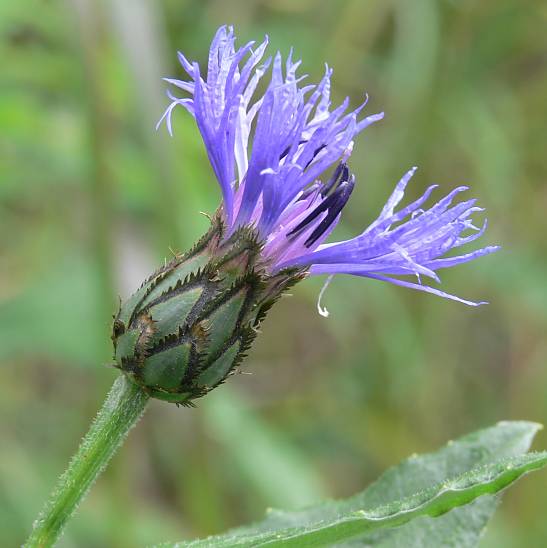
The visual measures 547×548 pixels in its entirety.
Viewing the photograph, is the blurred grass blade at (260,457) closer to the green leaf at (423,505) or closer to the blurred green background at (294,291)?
the blurred green background at (294,291)

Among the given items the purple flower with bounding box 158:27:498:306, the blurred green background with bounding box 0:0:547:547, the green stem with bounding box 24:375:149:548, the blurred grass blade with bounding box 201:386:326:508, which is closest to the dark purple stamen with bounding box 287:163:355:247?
the purple flower with bounding box 158:27:498:306

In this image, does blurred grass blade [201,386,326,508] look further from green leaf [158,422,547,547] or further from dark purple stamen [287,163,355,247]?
dark purple stamen [287,163,355,247]

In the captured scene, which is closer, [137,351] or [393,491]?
[137,351]

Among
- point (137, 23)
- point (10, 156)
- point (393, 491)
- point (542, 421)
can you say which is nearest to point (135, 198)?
point (10, 156)

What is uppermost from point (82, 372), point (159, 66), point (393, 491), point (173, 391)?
point (159, 66)

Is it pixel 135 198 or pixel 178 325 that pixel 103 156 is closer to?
pixel 135 198

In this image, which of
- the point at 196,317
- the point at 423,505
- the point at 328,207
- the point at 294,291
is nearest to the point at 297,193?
the point at 328,207

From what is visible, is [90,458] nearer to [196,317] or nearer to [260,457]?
[196,317]
